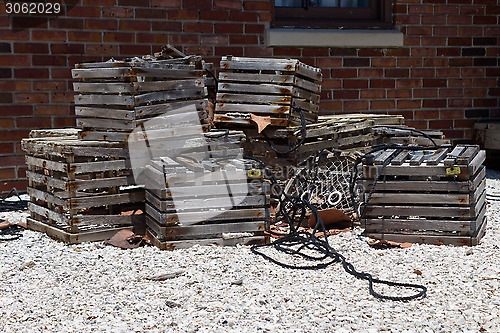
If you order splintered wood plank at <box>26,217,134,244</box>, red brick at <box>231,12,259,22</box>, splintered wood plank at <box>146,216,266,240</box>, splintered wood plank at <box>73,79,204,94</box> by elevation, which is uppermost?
red brick at <box>231,12,259,22</box>

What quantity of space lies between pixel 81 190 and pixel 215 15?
3061 mm

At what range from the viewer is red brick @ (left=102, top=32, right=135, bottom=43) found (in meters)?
6.20

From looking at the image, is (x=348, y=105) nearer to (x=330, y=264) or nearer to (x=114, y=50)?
(x=114, y=50)

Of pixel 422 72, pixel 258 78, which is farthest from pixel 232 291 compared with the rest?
pixel 422 72

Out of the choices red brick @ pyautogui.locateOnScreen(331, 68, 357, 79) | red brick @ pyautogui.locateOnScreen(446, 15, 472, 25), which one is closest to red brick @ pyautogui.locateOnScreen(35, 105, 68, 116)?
red brick @ pyautogui.locateOnScreen(331, 68, 357, 79)

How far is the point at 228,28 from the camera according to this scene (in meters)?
6.54

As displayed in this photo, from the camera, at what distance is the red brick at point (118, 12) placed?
6.18m

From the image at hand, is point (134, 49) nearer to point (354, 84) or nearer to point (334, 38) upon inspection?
point (334, 38)

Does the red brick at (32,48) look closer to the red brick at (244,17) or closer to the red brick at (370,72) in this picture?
the red brick at (244,17)

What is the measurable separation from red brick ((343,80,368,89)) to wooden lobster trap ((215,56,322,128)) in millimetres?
1690

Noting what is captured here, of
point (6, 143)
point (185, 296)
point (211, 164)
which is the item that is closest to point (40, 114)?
point (6, 143)

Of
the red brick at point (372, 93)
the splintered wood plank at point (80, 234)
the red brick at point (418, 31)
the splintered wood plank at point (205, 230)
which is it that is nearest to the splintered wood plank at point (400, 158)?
the splintered wood plank at point (205, 230)

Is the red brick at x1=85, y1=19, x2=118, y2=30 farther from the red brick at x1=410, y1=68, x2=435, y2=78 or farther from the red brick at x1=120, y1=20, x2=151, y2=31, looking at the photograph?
the red brick at x1=410, y1=68, x2=435, y2=78

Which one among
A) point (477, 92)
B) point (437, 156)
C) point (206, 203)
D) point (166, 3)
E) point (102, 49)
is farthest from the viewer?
point (477, 92)
